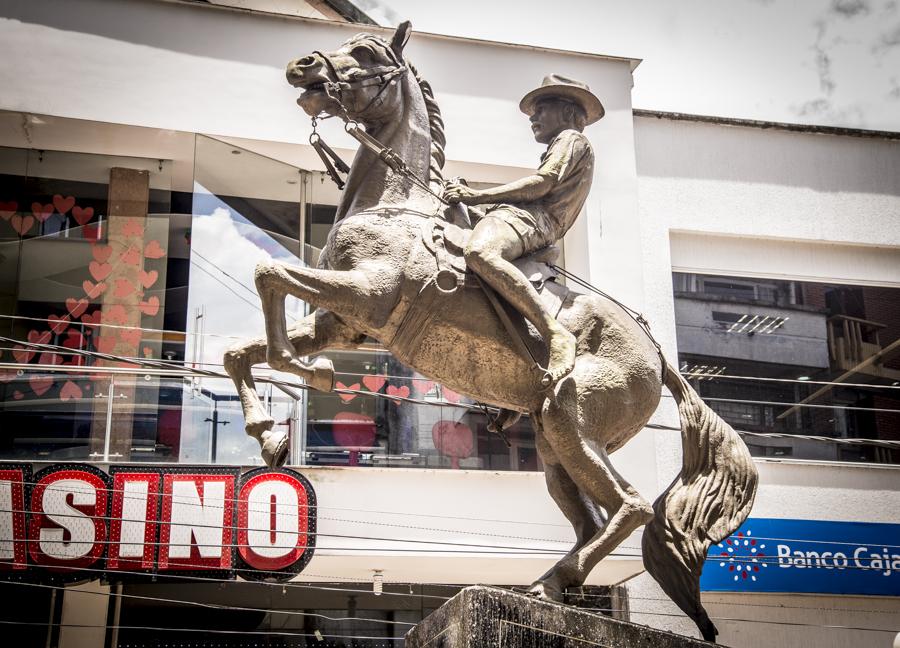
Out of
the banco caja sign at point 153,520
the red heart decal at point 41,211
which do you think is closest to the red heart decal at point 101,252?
the red heart decal at point 41,211

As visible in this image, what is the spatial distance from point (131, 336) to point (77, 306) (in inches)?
34.2

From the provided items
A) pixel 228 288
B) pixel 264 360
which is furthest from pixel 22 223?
pixel 264 360

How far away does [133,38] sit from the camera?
14.0m

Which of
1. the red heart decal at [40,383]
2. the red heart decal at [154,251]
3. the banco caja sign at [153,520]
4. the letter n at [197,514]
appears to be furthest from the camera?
the red heart decal at [154,251]

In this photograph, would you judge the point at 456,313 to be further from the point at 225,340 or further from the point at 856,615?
the point at 856,615

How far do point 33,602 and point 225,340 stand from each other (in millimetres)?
4656

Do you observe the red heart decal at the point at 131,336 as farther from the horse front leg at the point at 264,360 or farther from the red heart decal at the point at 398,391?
the horse front leg at the point at 264,360

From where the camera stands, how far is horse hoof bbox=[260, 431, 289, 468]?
637 cm

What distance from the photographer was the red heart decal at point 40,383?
502 inches

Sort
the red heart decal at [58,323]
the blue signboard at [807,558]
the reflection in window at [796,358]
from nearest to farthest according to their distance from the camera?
the red heart decal at [58,323] < the blue signboard at [807,558] < the reflection in window at [796,358]

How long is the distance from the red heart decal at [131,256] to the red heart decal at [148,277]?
0.55 feet

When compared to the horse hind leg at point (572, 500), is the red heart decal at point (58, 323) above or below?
above

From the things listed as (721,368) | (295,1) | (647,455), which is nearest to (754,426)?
(721,368)

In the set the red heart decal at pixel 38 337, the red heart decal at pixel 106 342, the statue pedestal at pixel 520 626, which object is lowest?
the statue pedestal at pixel 520 626
